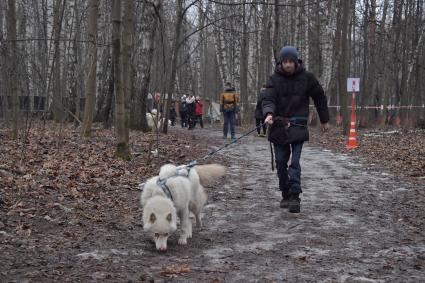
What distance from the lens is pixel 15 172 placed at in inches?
347

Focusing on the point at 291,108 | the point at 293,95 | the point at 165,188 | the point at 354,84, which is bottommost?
the point at 165,188

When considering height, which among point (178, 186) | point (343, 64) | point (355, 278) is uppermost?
point (343, 64)

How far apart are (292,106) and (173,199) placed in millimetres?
2497

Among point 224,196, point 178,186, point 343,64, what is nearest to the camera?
point 178,186

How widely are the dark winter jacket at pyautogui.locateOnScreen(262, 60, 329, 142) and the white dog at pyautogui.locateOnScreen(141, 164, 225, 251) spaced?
4.32 feet

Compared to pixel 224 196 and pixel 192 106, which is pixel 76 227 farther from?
pixel 192 106

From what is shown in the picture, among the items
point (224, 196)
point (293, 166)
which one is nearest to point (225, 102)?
point (224, 196)

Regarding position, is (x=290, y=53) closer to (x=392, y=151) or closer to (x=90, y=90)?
(x=392, y=151)

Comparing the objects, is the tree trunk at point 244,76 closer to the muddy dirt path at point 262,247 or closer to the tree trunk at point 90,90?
the tree trunk at point 90,90

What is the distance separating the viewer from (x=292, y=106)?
7.25 meters

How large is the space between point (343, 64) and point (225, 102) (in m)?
5.72

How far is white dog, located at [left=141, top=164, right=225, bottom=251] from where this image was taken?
5195 millimetres

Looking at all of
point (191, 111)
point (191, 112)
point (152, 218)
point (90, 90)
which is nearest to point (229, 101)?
point (90, 90)

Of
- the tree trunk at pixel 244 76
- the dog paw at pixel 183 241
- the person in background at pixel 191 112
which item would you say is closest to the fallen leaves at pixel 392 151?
the dog paw at pixel 183 241
